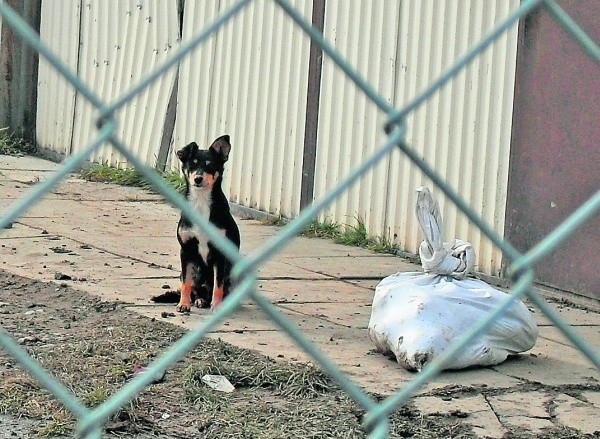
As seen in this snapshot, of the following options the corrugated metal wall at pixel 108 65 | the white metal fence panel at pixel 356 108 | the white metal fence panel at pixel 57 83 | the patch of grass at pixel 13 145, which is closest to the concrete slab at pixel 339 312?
the white metal fence panel at pixel 356 108

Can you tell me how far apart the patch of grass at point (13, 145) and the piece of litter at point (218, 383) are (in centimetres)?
857

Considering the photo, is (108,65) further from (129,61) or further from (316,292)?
(316,292)

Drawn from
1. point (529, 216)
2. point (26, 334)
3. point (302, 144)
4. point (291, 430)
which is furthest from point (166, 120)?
point (291, 430)

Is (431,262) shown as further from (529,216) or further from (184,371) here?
(529,216)

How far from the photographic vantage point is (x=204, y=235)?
5.87 m

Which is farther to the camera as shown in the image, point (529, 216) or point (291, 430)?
point (529, 216)

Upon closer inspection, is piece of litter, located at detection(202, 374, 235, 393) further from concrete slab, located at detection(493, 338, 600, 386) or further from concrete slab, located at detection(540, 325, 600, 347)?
concrete slab, located at detection(540, 325, 600, 347)

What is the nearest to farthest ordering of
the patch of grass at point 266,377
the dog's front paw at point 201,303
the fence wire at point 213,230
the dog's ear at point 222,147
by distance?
1. the fence wire at point 213,230
2. the patch of grass at point 266,377
3. the dog's front paw at point 201,303
4. the dog's ear at point 222,147

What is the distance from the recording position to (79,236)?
8234mm

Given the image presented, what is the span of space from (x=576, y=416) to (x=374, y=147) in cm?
420

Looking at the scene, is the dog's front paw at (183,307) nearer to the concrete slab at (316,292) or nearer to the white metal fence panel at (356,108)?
the concrete slab at (316,292)

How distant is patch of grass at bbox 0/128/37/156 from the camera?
1269 centimetres

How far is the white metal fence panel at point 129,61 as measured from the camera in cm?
1088

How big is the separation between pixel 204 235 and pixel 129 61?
18.9 feet
